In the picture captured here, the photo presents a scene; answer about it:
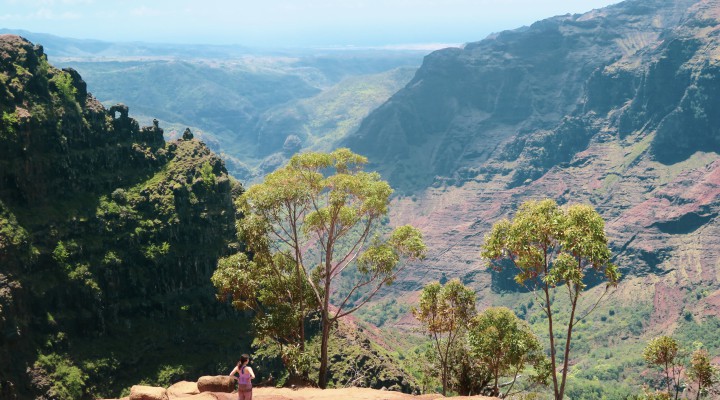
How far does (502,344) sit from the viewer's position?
6069 centimetres

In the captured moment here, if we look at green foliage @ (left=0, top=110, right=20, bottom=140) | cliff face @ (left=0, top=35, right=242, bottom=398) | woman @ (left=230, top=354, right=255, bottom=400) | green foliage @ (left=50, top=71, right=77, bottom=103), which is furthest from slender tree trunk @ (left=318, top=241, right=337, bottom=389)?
green foliage @ (left=50, top=71, right=77, bottom=103)

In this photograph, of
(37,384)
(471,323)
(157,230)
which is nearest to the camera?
(471,323)

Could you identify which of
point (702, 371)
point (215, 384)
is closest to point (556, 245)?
point (702, 371)

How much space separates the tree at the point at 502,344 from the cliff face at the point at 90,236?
71.7 metres

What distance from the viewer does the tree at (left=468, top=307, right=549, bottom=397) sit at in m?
60.8

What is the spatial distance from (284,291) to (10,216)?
2767 inches

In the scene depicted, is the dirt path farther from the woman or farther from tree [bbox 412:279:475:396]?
tree [bbox 412:279:475:396]

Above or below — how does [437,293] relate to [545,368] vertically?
above

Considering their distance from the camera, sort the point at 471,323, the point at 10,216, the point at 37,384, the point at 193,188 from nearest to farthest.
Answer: the point at 471,323 < the point at 37,384 < the point at 10,216 < the point at 193,188

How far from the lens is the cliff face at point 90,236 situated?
105 m

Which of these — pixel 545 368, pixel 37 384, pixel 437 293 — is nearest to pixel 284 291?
pixel 437 293

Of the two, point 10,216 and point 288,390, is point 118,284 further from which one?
point 288,390

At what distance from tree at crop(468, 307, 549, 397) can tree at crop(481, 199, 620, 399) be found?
696 cm

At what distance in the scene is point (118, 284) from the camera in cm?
12006
